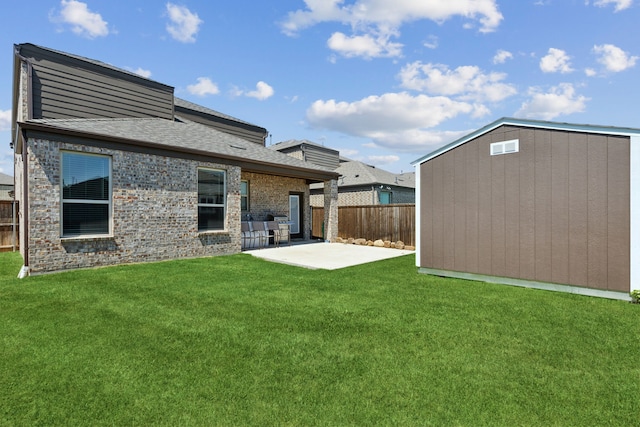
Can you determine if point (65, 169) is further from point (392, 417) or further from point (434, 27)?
point (434, 27)

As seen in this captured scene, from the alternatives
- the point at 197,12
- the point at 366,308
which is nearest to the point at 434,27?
the point at 197,12

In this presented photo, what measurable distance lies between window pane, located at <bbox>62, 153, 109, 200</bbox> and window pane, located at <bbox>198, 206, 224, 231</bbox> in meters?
2.63

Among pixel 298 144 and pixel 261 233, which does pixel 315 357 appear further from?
pixel 298 144

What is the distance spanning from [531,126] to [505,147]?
0.57 m

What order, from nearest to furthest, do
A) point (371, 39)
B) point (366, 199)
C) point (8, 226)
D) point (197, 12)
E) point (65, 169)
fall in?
point (65, 169), point (197, 12), point (371, 39), point (8, 226), point (366, 199)

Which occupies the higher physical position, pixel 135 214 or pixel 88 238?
pixel 135 214

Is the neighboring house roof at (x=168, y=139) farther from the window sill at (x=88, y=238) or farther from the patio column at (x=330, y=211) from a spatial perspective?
the window sill at (x=88, y=238)

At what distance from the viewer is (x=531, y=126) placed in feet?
20.4

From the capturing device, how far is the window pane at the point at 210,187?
10.0m

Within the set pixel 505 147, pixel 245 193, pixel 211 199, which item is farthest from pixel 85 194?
pixel 505 147

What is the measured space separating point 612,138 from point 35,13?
13187 millimetres

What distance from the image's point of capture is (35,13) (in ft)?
26.3

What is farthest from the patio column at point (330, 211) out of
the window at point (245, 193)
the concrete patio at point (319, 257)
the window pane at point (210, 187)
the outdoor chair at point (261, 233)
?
the window pane at point (210, 187)

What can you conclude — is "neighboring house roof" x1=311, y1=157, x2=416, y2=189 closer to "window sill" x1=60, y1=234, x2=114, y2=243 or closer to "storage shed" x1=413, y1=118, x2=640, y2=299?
"storage shed" x1=413, y1=118, x2=640, y2=299
